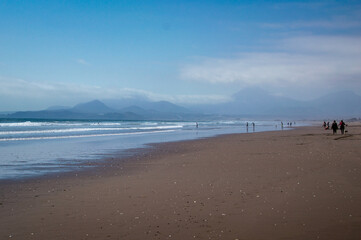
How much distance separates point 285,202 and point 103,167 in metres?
8.97

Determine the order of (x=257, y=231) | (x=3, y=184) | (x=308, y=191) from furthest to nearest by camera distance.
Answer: (x=3, y=184) < (x=308, y=191) < (x=257, y=231)

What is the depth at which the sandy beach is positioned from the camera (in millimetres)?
6293

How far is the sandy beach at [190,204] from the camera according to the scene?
248 inches

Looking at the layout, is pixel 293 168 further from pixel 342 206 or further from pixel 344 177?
pixel 342 206

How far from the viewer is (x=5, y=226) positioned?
663 cm

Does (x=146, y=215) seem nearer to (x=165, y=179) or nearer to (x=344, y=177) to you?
(x=165, y=179)

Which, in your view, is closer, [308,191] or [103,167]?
[308,191]

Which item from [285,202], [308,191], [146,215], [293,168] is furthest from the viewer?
[293,168]

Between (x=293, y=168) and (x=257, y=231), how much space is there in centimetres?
728

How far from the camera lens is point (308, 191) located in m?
9.04

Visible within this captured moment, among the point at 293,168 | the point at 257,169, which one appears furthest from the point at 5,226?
the point at 293,168

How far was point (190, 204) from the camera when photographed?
8.08 m

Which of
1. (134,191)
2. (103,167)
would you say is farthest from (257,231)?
(103,167)

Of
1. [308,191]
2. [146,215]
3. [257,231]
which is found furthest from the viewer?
[308,191]
